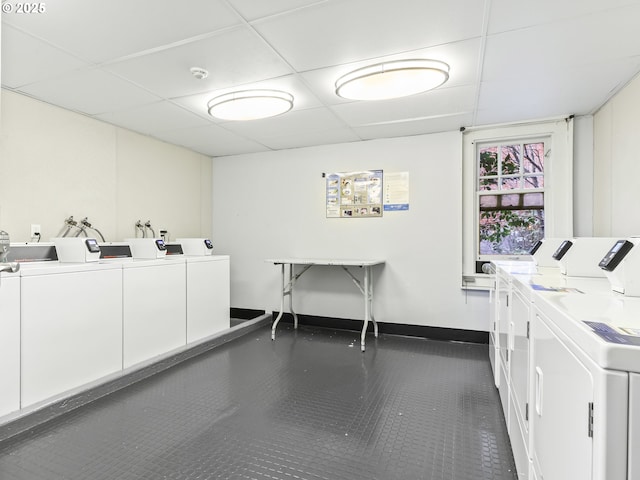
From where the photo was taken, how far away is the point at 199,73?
2426mm

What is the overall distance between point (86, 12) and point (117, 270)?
5.77ft

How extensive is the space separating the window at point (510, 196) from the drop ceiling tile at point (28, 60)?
381 centimetres

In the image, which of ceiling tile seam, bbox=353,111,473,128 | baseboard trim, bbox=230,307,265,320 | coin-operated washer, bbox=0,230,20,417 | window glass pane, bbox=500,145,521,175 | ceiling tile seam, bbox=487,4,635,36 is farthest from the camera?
baseboard trim, bbox=230,307,265,320

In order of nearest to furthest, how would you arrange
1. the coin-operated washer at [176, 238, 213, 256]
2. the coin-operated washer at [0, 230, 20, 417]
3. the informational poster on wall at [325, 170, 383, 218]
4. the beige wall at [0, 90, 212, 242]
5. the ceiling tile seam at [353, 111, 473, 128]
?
the coin-operated washer at [0, 230, 20, 417] < the beige wall at [0, 90, 212, 242] < the ceiling tile seam at [353, 111, 473, 128] < the coin-operated washer at [176, 238, 213, 256] < the informational poster on wall at [325, 170, 383, 218]

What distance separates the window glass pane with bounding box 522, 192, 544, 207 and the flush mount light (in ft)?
6.22

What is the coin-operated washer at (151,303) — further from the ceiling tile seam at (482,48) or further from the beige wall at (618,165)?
the beige wall at (618,165)

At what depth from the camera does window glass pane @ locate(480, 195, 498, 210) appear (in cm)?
374

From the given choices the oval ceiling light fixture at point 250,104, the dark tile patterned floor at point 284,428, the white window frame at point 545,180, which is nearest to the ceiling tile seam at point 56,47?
the oval ceiling light fixture at point 250,104

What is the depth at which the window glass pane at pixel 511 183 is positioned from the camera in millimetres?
3662

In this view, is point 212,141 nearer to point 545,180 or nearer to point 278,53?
point 278,53

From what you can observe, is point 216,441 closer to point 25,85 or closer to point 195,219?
point 25,85

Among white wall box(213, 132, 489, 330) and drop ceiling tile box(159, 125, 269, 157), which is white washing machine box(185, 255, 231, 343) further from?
drop ceiling tile box(159, 125, 269, 157)

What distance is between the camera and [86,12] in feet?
5.87

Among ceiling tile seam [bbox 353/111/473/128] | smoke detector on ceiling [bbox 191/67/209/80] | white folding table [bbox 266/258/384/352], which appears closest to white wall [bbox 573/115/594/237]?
ceiling tile seam [bbox 353/111/473/128]
